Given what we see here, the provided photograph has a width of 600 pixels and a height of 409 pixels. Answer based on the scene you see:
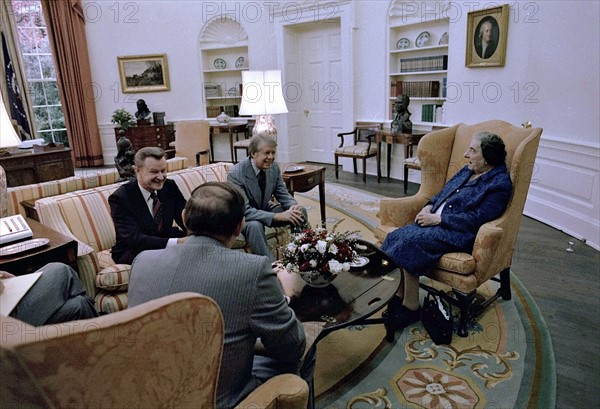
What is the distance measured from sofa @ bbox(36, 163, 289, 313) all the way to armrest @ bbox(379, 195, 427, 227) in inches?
31.2

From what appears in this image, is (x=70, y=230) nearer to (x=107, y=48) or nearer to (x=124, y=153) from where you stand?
(x=124, y=153)

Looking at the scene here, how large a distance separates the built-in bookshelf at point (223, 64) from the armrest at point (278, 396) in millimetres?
7190

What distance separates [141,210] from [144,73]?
254 inches

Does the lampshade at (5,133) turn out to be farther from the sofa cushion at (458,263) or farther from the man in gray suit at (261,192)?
the sofa cushion at (458,263)

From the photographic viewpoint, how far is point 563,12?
13.4 feet

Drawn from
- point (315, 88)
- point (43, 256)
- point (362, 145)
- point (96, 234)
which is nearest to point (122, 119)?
point (315, 88)

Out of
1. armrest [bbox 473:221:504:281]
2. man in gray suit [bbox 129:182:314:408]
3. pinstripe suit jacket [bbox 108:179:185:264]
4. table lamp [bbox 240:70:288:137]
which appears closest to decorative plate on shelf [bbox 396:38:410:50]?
table lamp [bbox 240:70:288:137]

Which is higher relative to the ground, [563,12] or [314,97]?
[563,12]

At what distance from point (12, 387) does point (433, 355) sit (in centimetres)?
211

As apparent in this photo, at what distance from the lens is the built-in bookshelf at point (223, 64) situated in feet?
26.1

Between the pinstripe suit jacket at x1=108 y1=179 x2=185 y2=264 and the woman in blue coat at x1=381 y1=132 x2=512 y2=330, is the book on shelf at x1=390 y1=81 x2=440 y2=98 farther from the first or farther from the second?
the pinstripe suit jacket at x1=108 y1=179 x2=185 y2=264

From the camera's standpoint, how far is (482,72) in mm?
5113

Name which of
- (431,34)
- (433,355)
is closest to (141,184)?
(433,355)

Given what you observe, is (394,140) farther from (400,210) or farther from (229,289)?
(229,289)
